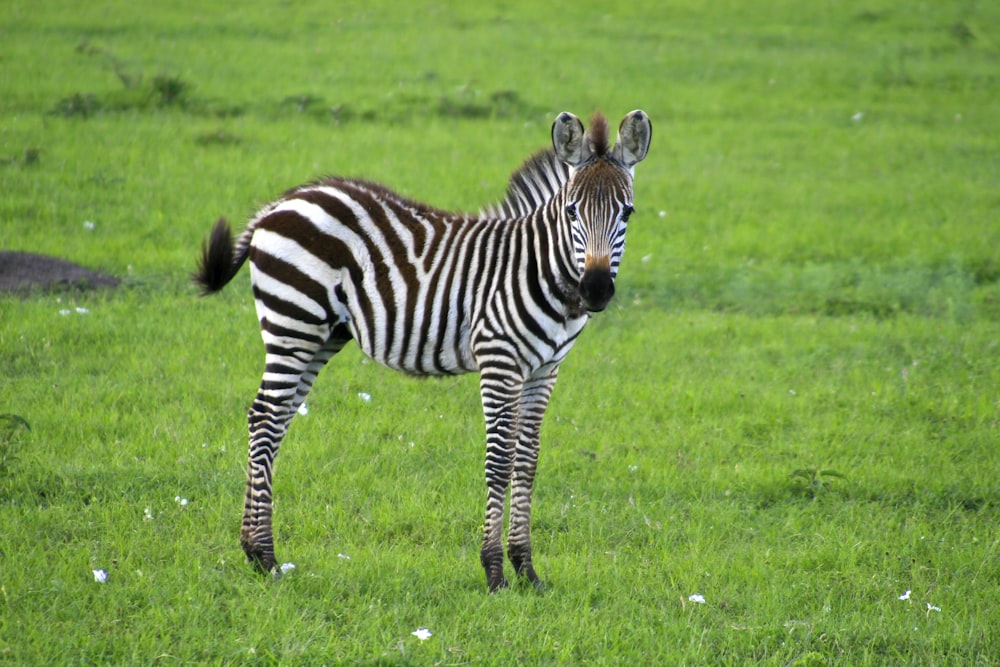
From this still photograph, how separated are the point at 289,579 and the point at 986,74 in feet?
68.7

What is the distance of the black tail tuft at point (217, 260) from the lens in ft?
21.0

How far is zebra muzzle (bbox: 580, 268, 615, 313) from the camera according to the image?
5.28m

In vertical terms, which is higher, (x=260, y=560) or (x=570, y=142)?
(x=570, y=142)

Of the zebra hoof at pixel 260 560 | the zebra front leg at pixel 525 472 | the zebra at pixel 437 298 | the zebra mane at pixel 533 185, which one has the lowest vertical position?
the zebra hoof at pixel 260 560

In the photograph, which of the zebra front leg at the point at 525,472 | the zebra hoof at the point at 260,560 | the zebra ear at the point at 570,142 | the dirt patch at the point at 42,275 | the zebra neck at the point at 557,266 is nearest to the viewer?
the zebra ear at the point at 570,142

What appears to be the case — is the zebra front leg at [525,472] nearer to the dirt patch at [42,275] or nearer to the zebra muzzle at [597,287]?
the zebra muzzle at [597,287]

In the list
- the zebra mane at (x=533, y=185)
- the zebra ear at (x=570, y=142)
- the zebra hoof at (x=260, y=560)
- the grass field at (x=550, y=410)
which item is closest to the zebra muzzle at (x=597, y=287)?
the zebra ear at (x=570, y=142)

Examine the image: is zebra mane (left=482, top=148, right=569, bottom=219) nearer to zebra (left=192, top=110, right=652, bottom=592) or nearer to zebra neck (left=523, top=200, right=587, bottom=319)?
zebra (left=192, top=110, right=652, bottom=592)

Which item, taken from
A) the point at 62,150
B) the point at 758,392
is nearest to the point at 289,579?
the point at 758,392

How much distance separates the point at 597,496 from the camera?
7.40 metres

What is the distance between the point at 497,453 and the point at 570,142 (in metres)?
1.86

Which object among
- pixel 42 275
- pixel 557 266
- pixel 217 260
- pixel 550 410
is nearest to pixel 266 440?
pixel 217 260

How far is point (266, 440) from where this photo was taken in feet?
20.4

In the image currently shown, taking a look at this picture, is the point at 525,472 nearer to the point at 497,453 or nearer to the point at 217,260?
the point at 497,453
